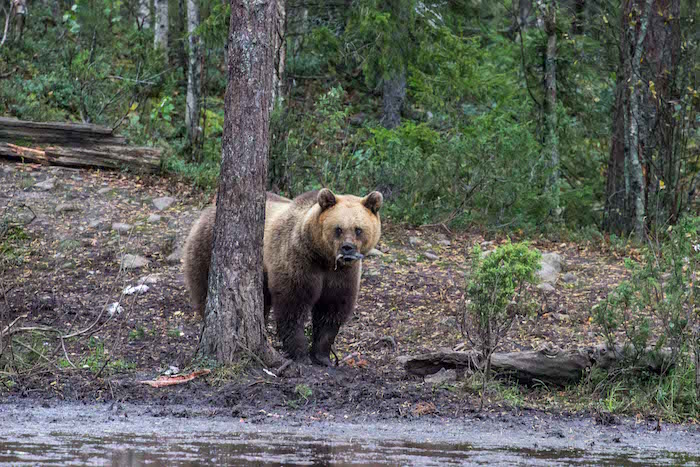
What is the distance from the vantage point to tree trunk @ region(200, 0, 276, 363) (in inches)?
299

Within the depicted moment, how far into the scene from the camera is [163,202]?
1394 cm

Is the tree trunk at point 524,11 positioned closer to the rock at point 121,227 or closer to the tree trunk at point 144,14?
the tree trunk at point 144,14

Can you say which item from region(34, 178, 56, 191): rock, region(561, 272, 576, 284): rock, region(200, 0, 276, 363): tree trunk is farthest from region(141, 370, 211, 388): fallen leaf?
region(34, 178, 56, 191): rock

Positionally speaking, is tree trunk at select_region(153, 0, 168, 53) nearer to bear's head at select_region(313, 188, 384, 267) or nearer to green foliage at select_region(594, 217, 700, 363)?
bear's head at select_region(313, 188, 384, 267)

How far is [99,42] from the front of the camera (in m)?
21.9

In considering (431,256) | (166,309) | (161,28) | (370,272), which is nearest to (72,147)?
(166,309)

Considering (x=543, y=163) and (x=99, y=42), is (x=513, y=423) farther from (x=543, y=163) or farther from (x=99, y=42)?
(x=99, y=42)

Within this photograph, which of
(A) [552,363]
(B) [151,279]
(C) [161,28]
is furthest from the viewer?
(C) [161,28]

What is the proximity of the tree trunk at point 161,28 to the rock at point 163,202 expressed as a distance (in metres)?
8.26

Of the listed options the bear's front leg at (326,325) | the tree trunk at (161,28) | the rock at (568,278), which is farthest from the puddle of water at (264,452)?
the tree trunk at (161,28)

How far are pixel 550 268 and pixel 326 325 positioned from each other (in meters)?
4.57

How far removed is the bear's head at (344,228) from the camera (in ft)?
26.3

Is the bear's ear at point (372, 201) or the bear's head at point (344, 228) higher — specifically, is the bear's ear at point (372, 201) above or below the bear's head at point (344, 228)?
above

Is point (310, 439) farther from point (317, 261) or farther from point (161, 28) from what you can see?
point (161, 28)
